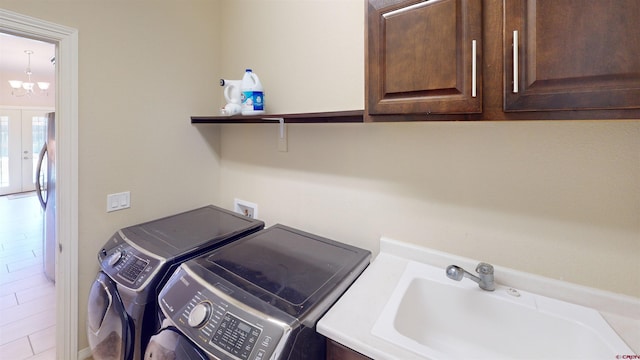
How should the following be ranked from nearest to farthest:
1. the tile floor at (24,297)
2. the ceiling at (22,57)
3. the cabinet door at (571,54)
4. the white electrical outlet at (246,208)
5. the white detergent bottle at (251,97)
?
the cabinet door at (571,54) → the white detergent bottle at (251,97) → the tile floor at (24,297) → the white electrical outlet at (246,208) → the ceiling at (22,57)

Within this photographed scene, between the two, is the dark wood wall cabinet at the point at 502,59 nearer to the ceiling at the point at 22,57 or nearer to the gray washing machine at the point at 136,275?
the gray washing machine at the point at 136,275

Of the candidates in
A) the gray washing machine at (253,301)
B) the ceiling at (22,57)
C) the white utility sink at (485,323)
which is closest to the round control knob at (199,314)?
the gray washing machine at (253,301)

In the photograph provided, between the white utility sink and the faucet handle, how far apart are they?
70 mm

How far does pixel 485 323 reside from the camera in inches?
40.4

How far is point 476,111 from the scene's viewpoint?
0.80 metres

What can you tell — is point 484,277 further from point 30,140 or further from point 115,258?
point 30,140

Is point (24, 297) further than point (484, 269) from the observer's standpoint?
Yes

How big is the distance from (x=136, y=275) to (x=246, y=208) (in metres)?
0.83

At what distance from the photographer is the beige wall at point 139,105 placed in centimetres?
151

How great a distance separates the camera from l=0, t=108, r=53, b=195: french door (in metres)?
5.94

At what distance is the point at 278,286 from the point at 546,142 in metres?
1.13

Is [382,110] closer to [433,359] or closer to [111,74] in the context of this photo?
[433,359]

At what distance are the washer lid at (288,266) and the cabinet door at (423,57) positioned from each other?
2.25 feet

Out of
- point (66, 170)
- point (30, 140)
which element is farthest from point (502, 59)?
point (30, 140)
